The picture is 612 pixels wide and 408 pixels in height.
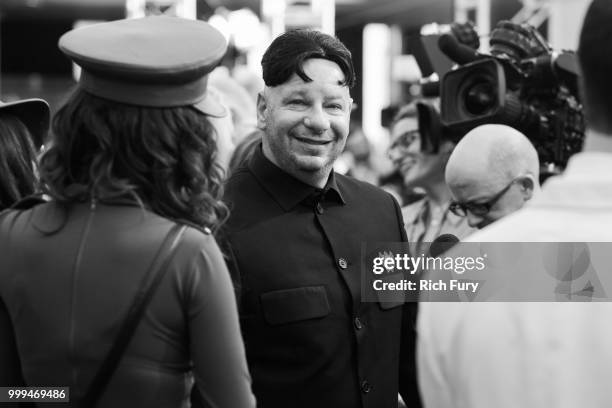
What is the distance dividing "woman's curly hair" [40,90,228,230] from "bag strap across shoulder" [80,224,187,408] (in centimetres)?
10

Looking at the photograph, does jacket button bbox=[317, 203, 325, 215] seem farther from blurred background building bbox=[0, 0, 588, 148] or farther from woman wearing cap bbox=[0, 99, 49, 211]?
blurred background building bbox=[0, 0, 588, 148]

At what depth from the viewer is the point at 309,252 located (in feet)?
7.27

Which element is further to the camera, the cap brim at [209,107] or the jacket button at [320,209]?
the jacket button at [320,209]

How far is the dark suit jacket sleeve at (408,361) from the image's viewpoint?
2320mm

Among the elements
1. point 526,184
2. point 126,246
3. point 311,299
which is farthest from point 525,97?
point 126,246

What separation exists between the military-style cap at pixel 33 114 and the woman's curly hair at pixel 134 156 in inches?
19.2

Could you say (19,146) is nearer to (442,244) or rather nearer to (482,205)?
(442,244)

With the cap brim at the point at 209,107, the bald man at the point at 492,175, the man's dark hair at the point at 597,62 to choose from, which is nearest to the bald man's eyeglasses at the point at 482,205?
the bald man at the point at 492,175

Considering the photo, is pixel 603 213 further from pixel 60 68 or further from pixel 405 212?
pixel 60 68

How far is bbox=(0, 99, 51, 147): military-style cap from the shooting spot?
2.10 meters

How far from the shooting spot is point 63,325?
156 centimetres

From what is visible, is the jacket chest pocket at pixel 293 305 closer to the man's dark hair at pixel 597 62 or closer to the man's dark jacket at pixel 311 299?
the man's dark jacket at pixel 311 299

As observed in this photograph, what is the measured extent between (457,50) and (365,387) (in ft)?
4.07

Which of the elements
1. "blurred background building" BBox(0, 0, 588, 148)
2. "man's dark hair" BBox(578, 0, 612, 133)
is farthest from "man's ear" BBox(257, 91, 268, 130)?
"blurred background building" BBox(0, 0, 588, 148)
